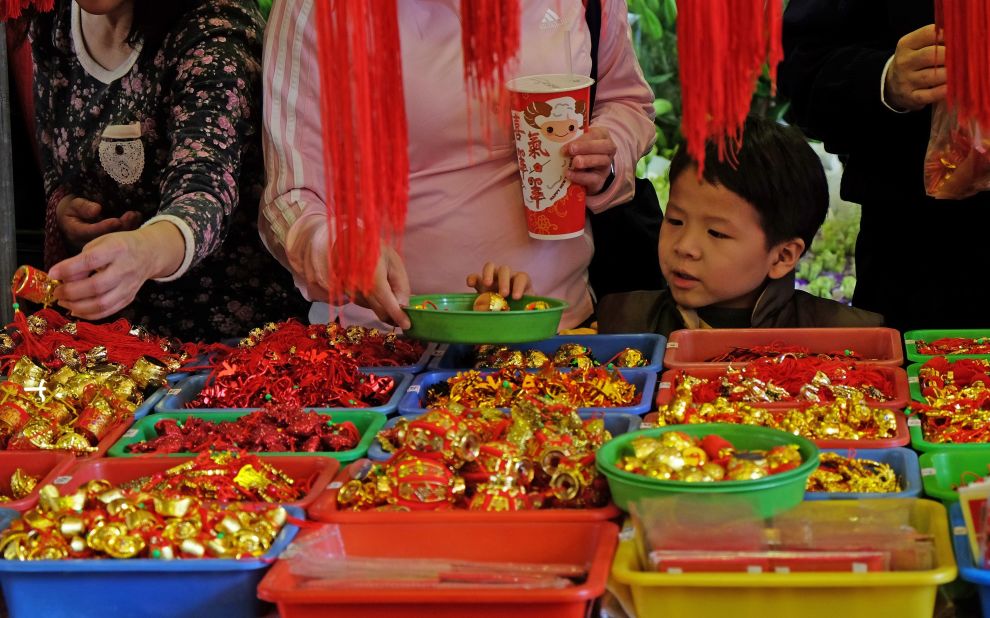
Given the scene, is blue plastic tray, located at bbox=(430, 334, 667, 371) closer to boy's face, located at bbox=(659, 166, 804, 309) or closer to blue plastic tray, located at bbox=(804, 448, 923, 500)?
Result: boy's face, located at bbox=(659, 166, 804, 309)

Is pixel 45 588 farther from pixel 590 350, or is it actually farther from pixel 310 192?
pixel 590 350

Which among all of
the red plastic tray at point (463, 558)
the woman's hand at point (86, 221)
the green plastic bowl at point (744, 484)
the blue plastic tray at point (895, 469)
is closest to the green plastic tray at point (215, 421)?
the red plastic tray at point (463, 558)

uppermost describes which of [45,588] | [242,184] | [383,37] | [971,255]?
[383,37]

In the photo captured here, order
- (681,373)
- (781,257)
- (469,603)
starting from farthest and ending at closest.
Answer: (781,257)
(681,373)
(469,603)

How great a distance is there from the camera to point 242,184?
2.15m

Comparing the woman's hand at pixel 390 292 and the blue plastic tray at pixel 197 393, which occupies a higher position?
the woman's hand at pixel 390 292

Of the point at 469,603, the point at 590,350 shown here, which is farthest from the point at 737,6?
the point at 590,350

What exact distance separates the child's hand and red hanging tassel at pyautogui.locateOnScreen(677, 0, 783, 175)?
2.44 feet

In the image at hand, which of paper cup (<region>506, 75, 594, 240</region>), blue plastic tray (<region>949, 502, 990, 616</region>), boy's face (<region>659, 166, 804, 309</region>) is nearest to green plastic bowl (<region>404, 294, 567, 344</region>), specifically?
paper cup (<region>506, 75, 594, 240</region>)

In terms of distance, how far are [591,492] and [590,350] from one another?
723 mm

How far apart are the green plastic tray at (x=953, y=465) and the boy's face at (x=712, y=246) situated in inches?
27.7

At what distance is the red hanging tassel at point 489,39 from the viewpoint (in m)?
1.19

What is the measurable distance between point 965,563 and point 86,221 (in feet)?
5.43

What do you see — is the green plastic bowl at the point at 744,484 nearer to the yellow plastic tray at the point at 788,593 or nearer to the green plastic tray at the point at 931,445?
Result: the yellow plastic tray at the point at 788,593
